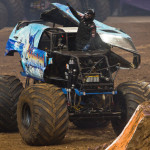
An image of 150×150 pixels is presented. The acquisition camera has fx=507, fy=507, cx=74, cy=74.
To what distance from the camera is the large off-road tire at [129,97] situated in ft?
29.6

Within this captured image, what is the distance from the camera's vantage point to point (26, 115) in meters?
8.93

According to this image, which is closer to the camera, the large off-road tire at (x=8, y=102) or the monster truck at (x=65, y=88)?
the monster truck at (x=65, y=88)

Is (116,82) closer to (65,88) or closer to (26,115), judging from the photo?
(65,88)

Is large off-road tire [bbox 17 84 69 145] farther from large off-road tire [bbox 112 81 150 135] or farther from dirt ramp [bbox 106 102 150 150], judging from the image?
dirt ramp [bbox 106 102 150 150]

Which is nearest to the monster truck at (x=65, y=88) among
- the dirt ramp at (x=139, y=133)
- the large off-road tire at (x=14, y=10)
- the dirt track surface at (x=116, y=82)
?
the dirt track surface at (x=116, y=82)

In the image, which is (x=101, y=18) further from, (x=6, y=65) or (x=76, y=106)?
(x=76, y=106)

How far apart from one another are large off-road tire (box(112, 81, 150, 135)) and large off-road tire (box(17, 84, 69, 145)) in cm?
130

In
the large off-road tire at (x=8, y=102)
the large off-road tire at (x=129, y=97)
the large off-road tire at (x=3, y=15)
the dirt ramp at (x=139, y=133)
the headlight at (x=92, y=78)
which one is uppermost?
the dirt ramp at (x=139, y=133)

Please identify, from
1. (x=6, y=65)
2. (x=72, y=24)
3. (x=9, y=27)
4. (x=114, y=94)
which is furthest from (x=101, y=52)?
(x=9, y=27)

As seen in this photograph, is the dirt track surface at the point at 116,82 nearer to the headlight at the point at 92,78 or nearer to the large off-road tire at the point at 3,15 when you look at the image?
the large off-road tire at the point at 3,15

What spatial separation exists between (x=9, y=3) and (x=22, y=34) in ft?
53.9

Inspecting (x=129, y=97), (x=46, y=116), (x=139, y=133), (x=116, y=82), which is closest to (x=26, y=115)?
(x=46, y=116)

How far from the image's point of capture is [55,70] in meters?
9.70

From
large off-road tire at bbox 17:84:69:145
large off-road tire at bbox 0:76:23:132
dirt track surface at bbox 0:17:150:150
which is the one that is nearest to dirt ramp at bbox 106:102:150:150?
dirt track surface at bbox 0:17:150:150
